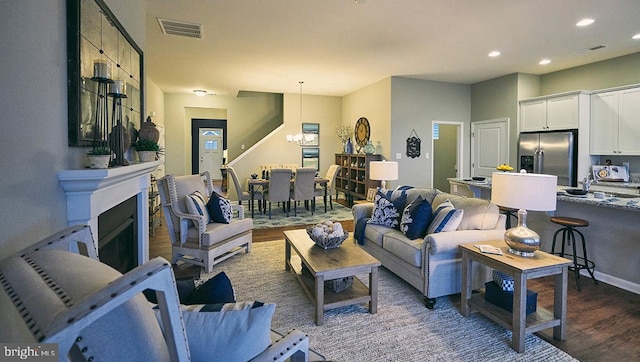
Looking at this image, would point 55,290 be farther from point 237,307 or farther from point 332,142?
point 332,142

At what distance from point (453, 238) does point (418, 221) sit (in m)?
0.43

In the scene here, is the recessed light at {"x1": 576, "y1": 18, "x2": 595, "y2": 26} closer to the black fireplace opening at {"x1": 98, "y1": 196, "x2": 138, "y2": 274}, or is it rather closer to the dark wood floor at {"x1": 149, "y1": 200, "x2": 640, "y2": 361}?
the dark wood floor at {"x1": 149, "y1": 200, "x2": 640, "y2": 361}

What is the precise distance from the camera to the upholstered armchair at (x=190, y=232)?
3369 mm

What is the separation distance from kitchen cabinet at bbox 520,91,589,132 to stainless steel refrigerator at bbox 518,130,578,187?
0.45 feet

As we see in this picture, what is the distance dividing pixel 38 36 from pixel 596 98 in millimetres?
7269

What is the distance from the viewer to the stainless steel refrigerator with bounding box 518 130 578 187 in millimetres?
5520

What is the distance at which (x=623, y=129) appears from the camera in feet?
16.7

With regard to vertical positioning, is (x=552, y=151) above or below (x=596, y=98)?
below

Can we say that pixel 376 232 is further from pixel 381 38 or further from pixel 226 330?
pixel 381 38

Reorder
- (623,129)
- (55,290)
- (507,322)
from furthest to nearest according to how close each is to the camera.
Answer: (623,129) < (507,322) < (55,290)

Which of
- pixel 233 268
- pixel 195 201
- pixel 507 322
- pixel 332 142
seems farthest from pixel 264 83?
pixel 507 322

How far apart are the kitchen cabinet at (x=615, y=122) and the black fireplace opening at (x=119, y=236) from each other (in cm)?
706

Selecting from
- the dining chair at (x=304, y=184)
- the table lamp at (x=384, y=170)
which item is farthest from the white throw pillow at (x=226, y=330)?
the dining chair at (x=304, y=184)

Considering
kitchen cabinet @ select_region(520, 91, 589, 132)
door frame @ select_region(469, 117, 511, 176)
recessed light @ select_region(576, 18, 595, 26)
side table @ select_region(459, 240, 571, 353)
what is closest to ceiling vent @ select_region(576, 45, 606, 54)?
kitchen cabinet @ select_region(520, 91, 589, 132)
